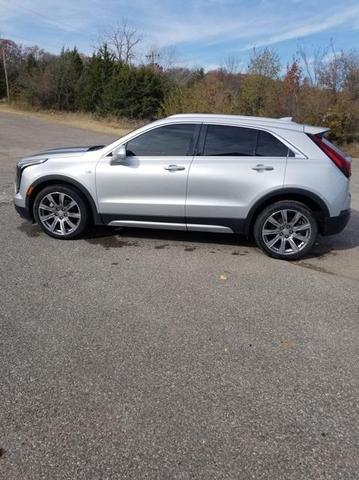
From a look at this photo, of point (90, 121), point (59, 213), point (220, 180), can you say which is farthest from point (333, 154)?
point (90, 121)

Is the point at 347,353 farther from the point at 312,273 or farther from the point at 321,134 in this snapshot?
the point at 321,134

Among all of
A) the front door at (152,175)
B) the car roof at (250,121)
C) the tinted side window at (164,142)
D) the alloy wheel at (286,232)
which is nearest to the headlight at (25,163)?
the front door at (152,175)

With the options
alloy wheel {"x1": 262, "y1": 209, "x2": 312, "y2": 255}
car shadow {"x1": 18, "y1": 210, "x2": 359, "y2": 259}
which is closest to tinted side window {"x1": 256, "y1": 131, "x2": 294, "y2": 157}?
alloy wheel {"x1": 262, "y1": 209, "x2": 312, "y2": 255}

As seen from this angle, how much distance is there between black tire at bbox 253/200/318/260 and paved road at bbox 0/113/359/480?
0.18 metres

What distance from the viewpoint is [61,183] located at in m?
5.64

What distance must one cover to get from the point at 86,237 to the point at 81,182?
2.63 ft

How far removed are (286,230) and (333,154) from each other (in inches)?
41.8

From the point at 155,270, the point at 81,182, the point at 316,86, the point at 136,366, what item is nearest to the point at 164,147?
the point at 81,182

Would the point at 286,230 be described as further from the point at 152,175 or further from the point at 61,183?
the point at 61,183

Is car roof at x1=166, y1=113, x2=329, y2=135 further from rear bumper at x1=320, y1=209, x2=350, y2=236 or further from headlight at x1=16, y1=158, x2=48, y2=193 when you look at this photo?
headlight at x1=16, y1=158, x2=48, y2=193

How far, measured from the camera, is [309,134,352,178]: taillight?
513 centimetres

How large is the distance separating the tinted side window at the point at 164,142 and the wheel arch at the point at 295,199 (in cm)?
112

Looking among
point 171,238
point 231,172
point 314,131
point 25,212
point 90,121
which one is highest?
point 314,131

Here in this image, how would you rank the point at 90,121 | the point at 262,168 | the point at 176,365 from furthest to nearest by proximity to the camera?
the point at 90,121 < the point at 262,168 < the point at 176,365
